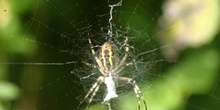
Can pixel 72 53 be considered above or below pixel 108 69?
above

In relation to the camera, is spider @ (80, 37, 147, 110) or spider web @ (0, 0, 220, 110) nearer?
spider web @ (0, 0, 220, 110)

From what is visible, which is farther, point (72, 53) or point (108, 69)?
point (108, 69)

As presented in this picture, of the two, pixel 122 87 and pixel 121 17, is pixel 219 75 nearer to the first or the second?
pixel 121 17

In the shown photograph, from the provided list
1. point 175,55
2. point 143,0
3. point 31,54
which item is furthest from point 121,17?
point 31,54

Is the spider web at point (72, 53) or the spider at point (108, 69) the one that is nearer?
the spider web at point (72, 53)
